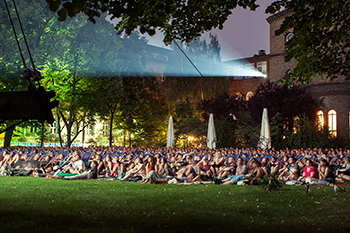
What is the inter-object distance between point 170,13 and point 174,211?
217 inches

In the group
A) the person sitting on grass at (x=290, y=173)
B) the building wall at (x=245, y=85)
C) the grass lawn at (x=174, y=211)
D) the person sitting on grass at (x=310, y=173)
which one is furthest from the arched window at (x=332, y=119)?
the grass lawn at (x=174, y=211)

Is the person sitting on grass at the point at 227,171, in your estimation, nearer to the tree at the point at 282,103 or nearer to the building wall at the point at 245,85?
the tree at the point at 282,103

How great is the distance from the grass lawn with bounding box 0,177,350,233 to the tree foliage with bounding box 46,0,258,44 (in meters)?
4.10

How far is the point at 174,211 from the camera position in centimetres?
741

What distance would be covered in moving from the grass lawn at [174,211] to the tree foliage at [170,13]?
410 cm

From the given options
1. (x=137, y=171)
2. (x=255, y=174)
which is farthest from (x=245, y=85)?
(x=255, y=174)

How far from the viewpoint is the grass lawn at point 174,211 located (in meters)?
6.11

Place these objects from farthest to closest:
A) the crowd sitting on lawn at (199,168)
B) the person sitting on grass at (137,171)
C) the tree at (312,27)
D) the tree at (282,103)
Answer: the tree at (282,103), the person sitting on grass at (137,171), the crowd sitting on lawn at (199,168), the tree at (312,27)

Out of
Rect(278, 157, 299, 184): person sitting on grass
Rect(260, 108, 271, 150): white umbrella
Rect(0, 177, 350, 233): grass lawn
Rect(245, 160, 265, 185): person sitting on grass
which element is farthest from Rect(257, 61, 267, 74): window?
Rect(0, 177, 350, 233): grass lawn

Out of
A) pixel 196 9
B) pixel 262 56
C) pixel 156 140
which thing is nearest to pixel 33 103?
pixel 196 9

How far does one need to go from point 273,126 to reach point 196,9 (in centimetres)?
1992

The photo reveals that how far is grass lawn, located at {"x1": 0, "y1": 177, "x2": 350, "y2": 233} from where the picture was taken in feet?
20.1

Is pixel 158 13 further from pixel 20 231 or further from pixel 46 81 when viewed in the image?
pixel 46 81

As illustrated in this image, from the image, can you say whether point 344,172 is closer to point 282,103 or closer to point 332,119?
point 282,103
